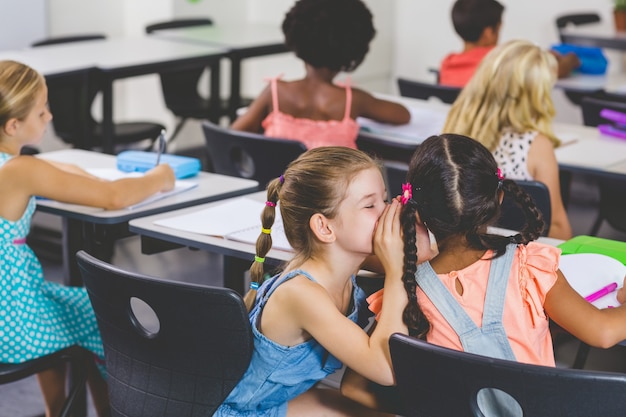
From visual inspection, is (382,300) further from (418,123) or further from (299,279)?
(418,123)

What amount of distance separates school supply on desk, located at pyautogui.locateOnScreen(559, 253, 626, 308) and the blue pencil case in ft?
3.83

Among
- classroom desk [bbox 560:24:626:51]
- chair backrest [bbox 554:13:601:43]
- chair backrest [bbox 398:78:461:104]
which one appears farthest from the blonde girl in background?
chair backrest [bbox 554:13:601:43]

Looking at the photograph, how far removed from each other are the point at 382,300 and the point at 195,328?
37 cm

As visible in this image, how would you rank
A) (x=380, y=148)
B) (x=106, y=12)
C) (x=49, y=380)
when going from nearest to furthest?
(x=49, y=380) → (x=380, y=148) → (x=106, y=12)

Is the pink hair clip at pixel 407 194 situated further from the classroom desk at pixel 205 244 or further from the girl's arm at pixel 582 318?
the classroom desk at pixel 205 244

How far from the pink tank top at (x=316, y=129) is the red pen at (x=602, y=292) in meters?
1.55

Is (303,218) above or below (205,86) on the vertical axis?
above

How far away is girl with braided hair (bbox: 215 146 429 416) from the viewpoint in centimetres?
184

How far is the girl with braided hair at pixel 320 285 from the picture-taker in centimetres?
184

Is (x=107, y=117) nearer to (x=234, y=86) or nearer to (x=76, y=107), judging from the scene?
(x=76, y=107)

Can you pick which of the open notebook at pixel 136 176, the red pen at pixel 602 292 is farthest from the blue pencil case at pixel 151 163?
the red pen at pixel 602 292

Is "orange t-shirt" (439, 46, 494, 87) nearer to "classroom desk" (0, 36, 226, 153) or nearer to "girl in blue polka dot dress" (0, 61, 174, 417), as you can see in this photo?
"classroom desk" (0, 36, 226, 153)

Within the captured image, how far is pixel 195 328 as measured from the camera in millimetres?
1788

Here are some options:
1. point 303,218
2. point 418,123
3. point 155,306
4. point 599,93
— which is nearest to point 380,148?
point 418,123
